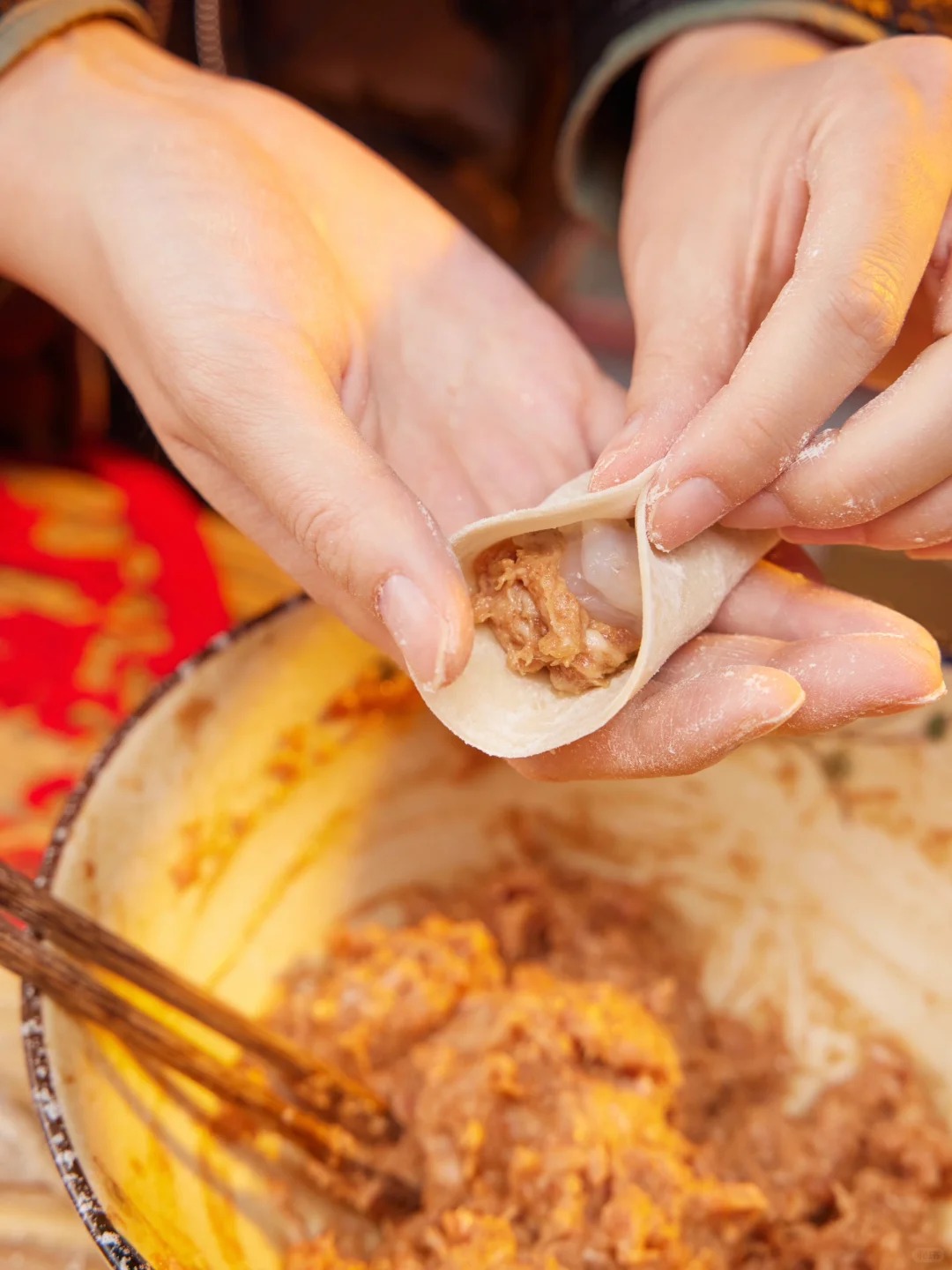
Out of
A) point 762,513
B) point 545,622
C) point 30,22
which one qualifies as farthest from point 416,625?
point 30,22

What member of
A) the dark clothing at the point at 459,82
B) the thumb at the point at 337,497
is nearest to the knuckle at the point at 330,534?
the thumb at the point at 337,497

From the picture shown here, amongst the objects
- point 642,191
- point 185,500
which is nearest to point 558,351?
point 642,191

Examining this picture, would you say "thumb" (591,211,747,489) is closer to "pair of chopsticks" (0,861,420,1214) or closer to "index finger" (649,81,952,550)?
"index finger" (649,81,952,550)

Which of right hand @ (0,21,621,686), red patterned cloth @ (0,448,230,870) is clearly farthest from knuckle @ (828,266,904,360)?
red patterned cloth @ (0,448,230,870)

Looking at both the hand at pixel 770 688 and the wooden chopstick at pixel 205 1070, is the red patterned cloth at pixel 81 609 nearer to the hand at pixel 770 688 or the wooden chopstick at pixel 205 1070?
the wooden chopstick at pixel 205 1070

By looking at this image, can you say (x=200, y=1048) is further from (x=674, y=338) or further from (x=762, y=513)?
(x=674, y=338)

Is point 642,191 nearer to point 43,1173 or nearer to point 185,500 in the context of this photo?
point 185,500
